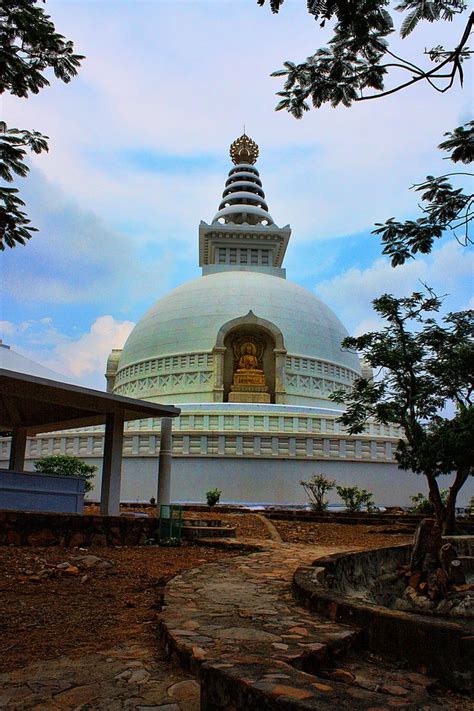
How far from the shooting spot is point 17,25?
215 inches

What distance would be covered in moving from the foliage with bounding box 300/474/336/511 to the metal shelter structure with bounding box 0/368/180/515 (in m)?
6.47

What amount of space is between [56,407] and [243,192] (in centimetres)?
3052

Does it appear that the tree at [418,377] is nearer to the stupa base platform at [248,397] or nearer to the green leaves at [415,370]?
the green leaves at [415,370]

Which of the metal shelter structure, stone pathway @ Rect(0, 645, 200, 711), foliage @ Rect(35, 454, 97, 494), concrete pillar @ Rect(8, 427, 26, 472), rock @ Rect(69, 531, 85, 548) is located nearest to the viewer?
stone pathway @ Rect(0, 645, 200, 711)

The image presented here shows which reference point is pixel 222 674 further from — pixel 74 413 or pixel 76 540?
pixel 74 413

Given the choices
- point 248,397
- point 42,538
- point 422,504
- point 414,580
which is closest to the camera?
point 414,580

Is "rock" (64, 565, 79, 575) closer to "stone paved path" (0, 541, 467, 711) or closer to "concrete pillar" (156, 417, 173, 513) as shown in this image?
"stone paved path" (0, 541, 467, 711)

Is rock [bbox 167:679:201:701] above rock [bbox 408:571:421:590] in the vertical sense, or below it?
below

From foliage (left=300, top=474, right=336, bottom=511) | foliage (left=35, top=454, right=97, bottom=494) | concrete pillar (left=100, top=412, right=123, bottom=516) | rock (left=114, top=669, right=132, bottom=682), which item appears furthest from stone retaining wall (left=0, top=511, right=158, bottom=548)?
foliage (left=35, top=454, right=97, bottom=494)

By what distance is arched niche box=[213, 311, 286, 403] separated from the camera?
24.9 m

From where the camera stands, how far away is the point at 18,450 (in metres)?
13.8

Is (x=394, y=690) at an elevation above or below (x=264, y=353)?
below

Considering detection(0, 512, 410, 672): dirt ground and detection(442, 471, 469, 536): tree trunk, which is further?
detection(442, 471, 469, 536): tree trunk

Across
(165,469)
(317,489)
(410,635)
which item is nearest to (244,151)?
(317,489)
